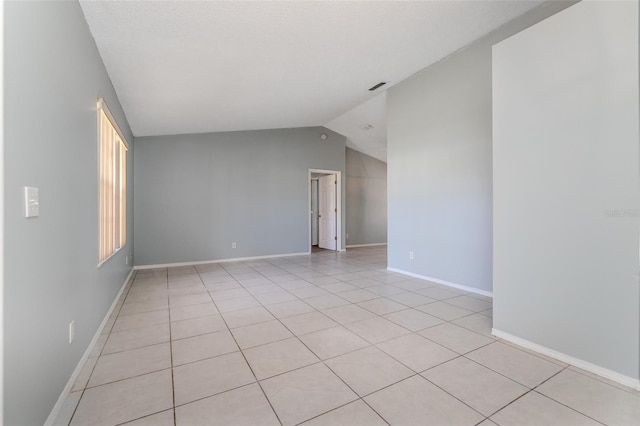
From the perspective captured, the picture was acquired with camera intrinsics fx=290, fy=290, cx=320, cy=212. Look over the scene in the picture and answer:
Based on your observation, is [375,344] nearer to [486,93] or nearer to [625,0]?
[625,0]

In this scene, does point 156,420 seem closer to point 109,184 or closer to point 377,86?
point 109,184

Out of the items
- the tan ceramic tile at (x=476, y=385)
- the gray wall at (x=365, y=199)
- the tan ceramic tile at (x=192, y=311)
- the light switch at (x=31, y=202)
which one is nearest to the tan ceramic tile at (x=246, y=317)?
the tan ceramic tile at (x=192, y=311)

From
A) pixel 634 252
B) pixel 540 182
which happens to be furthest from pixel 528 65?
pixel 634 252

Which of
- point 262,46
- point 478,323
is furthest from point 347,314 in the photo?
point 262,46

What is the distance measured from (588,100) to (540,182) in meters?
0.55

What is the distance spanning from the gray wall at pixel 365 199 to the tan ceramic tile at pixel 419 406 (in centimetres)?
641

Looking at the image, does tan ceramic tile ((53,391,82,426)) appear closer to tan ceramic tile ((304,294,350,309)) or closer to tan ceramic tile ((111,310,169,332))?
tan ceramic tile ((111,310,169,332))

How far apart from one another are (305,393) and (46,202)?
5.42 ft

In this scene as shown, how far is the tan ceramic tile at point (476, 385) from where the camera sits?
1553 millimetres

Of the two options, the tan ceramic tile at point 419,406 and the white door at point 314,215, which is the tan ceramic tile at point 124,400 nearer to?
the tan ceramic tile at point 419,406

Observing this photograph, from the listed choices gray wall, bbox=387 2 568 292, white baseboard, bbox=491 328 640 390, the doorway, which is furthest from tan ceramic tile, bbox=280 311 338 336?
the doorway

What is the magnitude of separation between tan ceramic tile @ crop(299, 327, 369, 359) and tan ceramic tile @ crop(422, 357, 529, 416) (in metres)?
0.57

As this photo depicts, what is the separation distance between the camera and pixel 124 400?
1.59 metres

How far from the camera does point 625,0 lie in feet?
4.61
